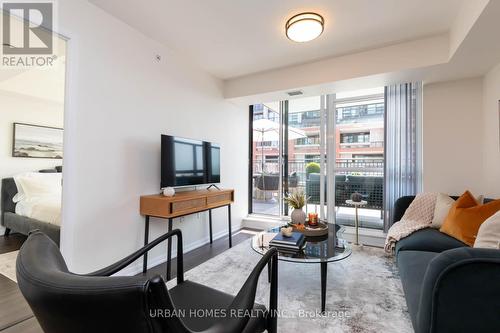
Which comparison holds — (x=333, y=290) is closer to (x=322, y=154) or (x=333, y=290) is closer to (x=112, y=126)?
(x=322, y=154)

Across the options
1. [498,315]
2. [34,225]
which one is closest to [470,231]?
[498,315]

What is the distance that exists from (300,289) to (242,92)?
292cm

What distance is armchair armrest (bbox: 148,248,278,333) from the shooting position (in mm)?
573

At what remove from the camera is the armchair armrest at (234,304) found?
0.57m

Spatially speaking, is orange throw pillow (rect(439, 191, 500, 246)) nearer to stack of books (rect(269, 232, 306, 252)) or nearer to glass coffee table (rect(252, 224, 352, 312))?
glass coffee table (rect(252, 224, 352, 312))

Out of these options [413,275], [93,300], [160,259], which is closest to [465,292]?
[413,275]

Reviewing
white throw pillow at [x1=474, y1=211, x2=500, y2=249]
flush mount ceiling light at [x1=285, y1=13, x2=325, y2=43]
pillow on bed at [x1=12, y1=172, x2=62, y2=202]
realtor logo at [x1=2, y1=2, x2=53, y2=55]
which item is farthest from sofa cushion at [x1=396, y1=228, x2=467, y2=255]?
pillow on bed at [x1=12, y1=172, x2=62, y2=202]

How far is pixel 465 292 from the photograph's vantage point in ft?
3.16

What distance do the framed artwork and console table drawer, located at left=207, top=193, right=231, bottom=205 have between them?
8.49 ft

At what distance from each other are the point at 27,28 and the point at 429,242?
423cm

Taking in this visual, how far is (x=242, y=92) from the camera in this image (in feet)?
12.7

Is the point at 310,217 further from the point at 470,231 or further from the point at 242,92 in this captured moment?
the point at 242,92

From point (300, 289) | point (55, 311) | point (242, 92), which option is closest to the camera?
A: point (55, 311)

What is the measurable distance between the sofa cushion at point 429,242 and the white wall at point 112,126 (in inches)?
102
